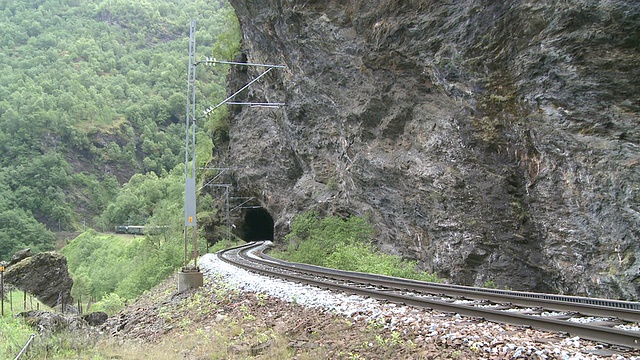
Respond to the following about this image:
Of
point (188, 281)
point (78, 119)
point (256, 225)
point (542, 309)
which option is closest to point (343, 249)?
point (188, 281)

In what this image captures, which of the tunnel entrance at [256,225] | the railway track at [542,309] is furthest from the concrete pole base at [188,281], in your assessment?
the tunnel entrance at [256,225]

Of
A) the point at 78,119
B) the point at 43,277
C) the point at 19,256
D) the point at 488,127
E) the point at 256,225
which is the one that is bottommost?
the point at 43,277

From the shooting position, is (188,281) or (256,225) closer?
(188,281)

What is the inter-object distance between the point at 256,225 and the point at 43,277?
87.5 ft

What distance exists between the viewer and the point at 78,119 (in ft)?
492

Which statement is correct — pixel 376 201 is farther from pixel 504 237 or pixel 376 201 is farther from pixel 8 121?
pixel 8 121

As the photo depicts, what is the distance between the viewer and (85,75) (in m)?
173

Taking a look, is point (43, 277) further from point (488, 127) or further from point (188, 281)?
point (488, 127)

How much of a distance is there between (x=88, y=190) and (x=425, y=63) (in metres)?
132

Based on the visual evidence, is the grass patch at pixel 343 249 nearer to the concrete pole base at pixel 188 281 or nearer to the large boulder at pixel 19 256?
the concrete pole base at pixel 188 281

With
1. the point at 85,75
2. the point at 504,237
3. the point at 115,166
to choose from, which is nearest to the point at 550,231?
the point at 504,237

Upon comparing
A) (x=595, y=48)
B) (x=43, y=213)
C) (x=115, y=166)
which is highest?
(x=595, y=48)

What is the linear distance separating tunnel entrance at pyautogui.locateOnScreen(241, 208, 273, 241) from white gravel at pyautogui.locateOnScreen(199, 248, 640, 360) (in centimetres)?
4403

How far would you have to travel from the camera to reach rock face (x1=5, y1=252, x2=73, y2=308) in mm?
33344
